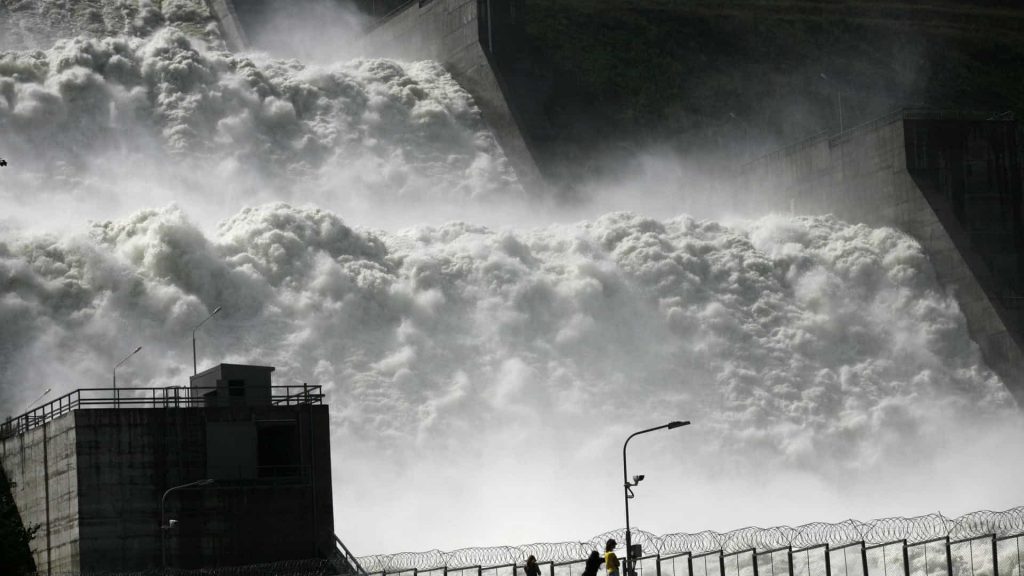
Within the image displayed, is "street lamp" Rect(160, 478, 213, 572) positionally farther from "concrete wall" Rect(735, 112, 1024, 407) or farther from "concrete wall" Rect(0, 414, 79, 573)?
"concrete wall" Rect(735, 112, 1024, 407)

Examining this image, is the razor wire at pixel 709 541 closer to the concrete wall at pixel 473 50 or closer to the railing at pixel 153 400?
the railing at pixel 153 400

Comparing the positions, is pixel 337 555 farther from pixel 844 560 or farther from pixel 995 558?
pixel 995 558

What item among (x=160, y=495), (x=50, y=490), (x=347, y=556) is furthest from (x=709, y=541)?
(x=50, y=490)

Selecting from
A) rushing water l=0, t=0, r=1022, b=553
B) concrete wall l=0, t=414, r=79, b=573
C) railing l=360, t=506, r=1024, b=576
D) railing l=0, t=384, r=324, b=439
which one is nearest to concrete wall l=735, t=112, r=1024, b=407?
rushing water l=0, t=0, r=1022, b=553

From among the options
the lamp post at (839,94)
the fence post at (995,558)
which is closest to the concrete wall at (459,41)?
the lamp post at (839,94)

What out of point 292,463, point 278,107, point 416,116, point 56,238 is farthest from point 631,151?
point 292,463

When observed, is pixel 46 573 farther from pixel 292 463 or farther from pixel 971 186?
pixel 971 186
